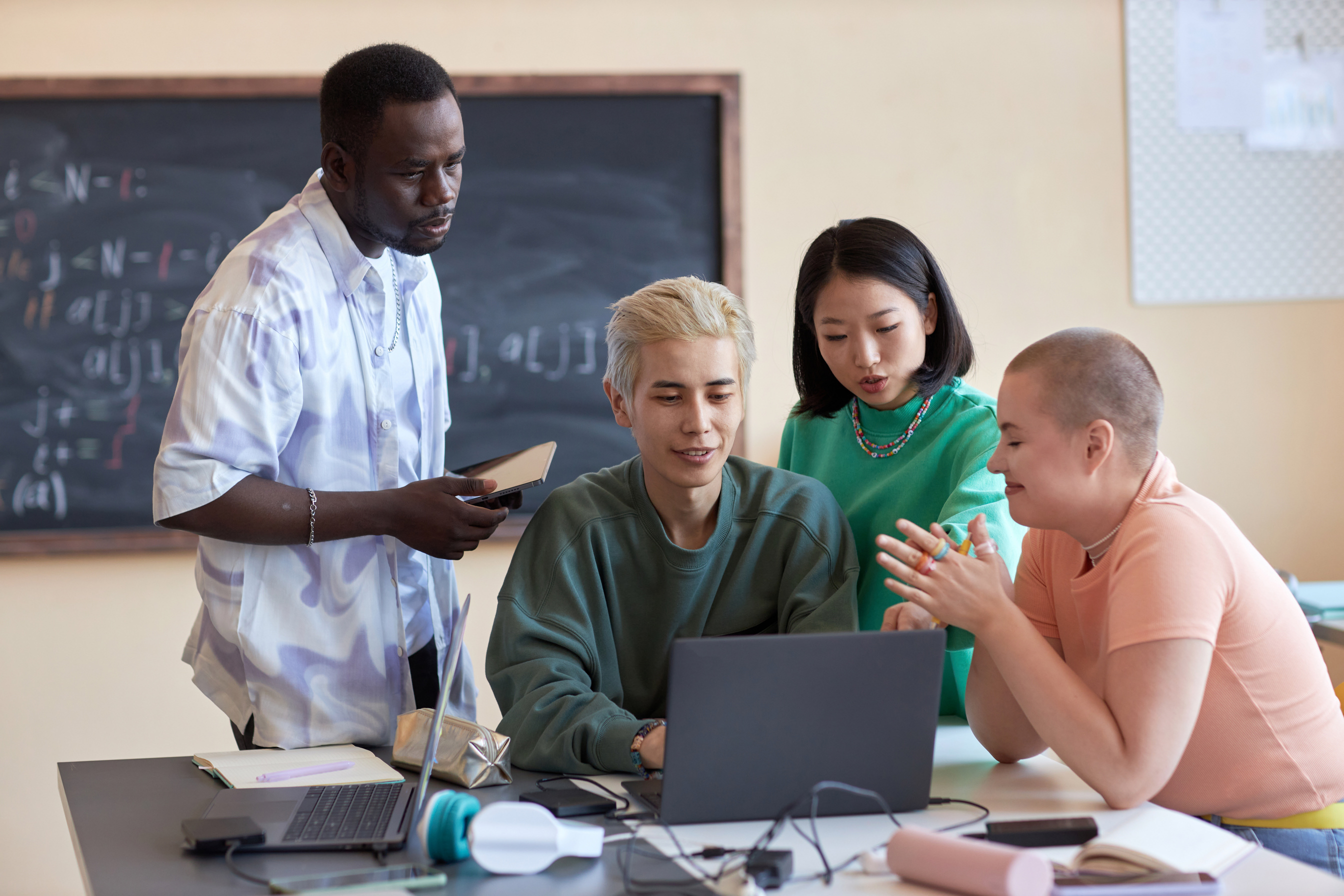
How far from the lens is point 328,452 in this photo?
5.46ft

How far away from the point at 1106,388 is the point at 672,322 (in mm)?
576

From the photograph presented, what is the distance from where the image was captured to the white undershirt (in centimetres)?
173

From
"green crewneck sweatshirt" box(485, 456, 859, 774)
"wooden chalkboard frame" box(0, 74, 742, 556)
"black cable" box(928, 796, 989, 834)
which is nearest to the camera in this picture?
"black cable" box(928, 796, 989, 834)

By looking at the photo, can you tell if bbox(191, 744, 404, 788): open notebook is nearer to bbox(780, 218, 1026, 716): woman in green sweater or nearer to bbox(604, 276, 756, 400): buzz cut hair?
bbox(604, 276, 756, 400): buzz cut hair

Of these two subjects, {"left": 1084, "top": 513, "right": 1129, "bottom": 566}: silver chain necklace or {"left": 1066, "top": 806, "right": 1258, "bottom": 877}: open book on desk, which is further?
{"left": 1084, "top": 513, "right": 1129, "bottom": 566}: silver chain necklace

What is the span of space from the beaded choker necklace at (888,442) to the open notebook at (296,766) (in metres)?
0.84

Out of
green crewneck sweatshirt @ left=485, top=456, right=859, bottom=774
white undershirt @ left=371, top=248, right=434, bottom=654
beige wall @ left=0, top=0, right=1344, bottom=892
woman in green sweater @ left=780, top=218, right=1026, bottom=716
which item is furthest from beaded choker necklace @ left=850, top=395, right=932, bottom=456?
beige wall @ left=0, top=0, right=1344, bottom=892

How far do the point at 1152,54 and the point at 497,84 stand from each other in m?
1.88

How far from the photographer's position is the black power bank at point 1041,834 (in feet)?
3.56

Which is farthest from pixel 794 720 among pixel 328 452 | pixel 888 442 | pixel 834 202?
pixel 834 202

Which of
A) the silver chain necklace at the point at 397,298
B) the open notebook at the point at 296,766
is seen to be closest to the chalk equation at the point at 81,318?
the silver chain necklace at the point at 397,298

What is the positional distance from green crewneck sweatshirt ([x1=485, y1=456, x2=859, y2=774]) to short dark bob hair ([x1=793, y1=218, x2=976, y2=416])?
29 centimetres

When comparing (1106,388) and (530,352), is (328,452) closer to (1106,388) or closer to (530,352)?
(1106,388)

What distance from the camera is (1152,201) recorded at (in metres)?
3.31
